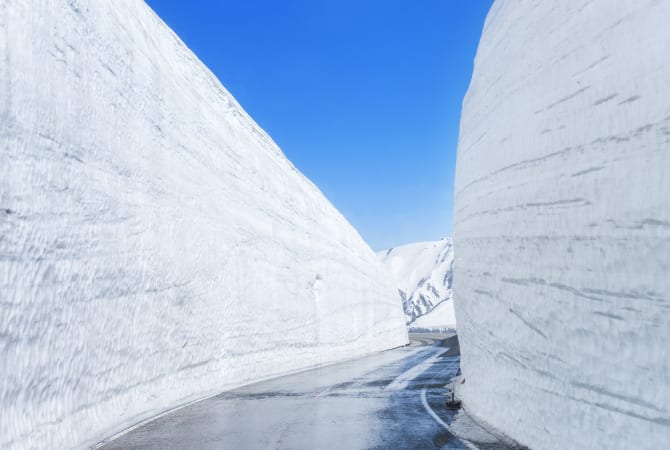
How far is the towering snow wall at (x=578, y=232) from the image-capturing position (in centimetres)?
512

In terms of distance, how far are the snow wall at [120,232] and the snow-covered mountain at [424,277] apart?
2966 inches

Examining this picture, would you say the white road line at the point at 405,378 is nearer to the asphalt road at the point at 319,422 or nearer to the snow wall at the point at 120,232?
the asphalt road at the point at 319,422

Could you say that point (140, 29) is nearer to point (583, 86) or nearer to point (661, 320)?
point (583, 86)

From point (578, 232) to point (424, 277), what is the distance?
126 meters

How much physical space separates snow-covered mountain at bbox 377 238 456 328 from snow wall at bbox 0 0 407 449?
2966 inches

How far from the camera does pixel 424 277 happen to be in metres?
131

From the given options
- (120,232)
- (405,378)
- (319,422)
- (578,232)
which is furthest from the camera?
(405,378)

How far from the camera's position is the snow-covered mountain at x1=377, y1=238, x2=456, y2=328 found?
324 ft

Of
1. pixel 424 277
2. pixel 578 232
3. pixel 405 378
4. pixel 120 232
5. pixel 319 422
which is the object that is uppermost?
pixel 424 277

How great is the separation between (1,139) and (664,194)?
7055mm

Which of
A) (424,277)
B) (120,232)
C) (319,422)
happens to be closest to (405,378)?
(319,422)

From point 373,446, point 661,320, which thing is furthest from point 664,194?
point 373,446

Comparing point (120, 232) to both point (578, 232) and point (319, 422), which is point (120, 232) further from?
point (578, 232)

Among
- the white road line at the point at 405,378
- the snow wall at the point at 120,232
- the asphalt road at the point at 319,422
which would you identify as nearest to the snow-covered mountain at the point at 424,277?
the white road line at the point at 405,378
